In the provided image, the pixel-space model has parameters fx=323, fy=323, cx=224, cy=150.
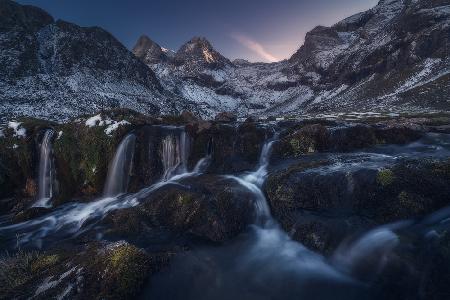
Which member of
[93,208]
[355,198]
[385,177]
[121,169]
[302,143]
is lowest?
[93,208]

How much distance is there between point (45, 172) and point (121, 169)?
640 centimetres

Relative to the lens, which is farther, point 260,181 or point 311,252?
point 260,181

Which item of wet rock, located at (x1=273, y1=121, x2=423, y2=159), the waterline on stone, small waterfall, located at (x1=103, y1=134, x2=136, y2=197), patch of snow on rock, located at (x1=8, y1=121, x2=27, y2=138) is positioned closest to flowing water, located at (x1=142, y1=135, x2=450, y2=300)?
the waterline on stone

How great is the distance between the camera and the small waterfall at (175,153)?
21.9 m

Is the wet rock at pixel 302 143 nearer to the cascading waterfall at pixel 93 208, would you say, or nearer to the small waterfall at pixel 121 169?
the cascading waterfall at pixel 93 208

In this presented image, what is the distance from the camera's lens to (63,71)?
10231 centimetres

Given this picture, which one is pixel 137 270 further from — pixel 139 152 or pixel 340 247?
pixel 139 152

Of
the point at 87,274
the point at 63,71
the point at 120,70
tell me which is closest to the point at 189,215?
the point at 87,274

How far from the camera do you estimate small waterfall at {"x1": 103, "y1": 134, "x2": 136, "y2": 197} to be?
20.8m

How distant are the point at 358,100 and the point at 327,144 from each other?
11179 centimetres

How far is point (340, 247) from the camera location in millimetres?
10984

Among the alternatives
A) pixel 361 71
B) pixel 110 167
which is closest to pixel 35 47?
pixel 110 167

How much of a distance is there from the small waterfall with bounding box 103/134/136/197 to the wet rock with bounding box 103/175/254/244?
4.76 meters

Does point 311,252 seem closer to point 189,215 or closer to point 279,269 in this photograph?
point 279,269
